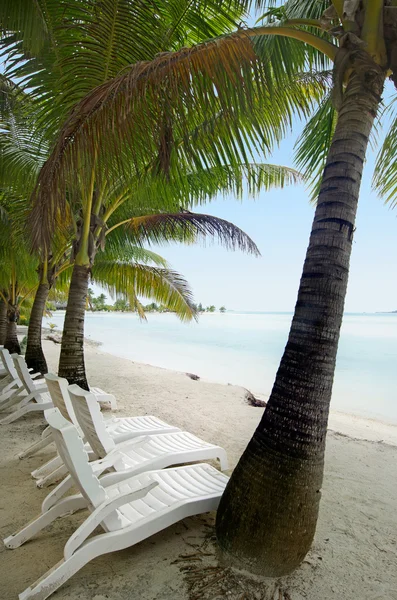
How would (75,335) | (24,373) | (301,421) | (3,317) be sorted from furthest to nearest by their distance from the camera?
(3,317)
(75,335)
(24,373)
(301,421)

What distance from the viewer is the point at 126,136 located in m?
2.73

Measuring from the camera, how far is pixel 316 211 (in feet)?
7.55

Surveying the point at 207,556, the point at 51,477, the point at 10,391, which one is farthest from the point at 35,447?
the point at 10,391

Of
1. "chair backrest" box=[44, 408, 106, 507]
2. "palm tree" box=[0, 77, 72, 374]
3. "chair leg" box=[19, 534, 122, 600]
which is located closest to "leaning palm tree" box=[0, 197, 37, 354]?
"palm tree" box=[0, 77, 72, 374]

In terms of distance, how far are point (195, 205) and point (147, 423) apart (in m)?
3.99

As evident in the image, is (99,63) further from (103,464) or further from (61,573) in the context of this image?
(61,573)

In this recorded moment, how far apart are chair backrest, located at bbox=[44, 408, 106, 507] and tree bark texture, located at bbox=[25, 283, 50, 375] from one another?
266 inches

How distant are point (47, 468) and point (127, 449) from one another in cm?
80

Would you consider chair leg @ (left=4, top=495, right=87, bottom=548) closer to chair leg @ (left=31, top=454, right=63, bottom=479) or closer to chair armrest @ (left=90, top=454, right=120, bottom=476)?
chair armrest @ (left=90, top=454, right=120, bottom=476)

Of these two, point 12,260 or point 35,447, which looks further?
point 12,260

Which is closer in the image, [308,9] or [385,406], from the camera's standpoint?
[308,9]

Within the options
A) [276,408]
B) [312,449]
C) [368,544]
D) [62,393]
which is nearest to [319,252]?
[276,408]

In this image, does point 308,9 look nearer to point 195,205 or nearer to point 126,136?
point 126,136

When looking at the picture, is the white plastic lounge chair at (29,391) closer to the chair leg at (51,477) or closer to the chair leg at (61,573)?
the chair leg at (51,477)
